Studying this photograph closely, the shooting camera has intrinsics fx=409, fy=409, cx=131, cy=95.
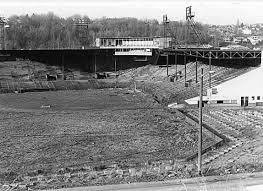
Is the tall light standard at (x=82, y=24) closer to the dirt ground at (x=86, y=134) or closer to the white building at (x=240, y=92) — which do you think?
the dirt ground at (x=86, y=134)

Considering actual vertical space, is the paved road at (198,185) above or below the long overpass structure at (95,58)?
below

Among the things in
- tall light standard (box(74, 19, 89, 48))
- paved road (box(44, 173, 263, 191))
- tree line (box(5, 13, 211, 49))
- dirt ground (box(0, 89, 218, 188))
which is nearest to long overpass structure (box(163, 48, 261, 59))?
dirt ground (box(0, 89, 218, 188))

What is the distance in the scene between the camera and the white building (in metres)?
18.8

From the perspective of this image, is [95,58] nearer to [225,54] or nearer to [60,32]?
[225,54]

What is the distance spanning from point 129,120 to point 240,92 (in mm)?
6172

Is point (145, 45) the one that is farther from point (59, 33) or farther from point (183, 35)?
point (183, 35)

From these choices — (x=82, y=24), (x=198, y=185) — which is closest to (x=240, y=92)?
(x=198, y=185)

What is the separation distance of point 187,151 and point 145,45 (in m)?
24.4

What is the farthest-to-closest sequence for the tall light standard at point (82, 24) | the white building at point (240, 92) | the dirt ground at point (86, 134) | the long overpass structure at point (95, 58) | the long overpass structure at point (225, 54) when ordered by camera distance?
the tall light standard at point (82, 24)
the long overpass structure at point (95, 58)
the long overpass structure at point (225, 54)
the white building at point (240, 92)
the dirt ground at point (86, 134)

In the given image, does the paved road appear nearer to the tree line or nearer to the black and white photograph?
the black and white photograph

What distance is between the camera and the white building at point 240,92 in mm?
18781

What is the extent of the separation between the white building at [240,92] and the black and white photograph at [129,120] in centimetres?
5

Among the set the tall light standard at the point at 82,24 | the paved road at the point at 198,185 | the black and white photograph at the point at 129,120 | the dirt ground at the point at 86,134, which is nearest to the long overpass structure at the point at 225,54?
the black and white photograph at the point at 129,120

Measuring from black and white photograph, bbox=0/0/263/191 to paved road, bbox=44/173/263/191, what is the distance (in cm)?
2
